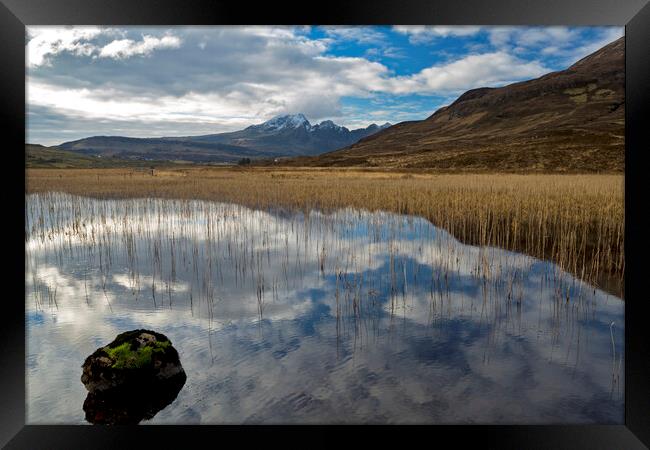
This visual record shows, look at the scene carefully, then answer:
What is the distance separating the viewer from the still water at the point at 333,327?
510 cm

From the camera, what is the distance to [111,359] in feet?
17.6

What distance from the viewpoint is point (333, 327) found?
7.21 meters

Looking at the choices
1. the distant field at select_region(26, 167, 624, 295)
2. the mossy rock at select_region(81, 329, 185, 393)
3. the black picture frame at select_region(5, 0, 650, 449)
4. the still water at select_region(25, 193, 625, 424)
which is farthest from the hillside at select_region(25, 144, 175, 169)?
the black picture frame at select_region(5, 0, 650, 449)

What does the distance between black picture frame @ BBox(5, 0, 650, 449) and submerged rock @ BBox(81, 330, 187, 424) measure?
1.01 metres

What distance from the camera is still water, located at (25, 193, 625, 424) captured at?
5.10 meters

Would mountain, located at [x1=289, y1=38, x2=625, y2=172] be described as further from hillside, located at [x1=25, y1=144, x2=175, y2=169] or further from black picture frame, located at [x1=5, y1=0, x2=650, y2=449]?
hillside, located at [x1=25, y1=144, x2=175, y2=169]

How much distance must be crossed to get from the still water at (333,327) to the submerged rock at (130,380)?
0.15 metres

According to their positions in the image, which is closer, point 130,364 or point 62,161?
point 130,364

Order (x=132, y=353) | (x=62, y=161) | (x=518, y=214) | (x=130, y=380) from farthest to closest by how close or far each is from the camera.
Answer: (x=62, y=161)
(x=518, y=214)
(x=132, y=353)
(x=130, y=380)

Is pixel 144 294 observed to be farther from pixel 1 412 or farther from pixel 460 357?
pixel 460 357
